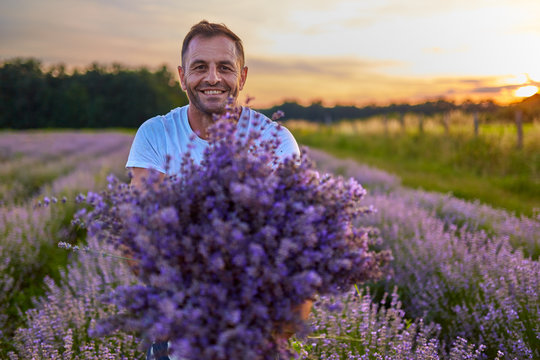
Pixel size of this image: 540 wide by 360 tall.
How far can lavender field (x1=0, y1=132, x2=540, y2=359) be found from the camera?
2594 millimetres

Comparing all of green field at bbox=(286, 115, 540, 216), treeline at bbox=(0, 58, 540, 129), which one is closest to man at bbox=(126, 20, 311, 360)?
green field at bbox=(286, 115, 540, 216)

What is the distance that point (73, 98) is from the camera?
6334 centimetres

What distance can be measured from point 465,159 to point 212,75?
12.0 metres

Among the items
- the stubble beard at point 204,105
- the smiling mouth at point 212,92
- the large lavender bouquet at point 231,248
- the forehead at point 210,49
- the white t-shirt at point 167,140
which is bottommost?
the large lavender bouquet at point 231,248

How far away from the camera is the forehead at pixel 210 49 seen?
2191mm

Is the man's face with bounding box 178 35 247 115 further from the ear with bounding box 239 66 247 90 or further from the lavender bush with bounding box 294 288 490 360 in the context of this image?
the lavender bush with bounding box 294 288 490 360

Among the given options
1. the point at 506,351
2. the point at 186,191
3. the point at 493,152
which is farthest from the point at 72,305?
the point at 493,152

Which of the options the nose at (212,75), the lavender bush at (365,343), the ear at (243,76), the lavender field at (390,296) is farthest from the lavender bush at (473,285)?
the nose at (212,75)

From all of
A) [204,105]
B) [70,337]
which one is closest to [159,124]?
[204,105]

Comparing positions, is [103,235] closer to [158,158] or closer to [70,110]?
[158,158]

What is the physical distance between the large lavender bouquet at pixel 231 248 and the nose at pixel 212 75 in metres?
0.88

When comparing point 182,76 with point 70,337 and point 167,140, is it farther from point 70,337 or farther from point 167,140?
point 70,337

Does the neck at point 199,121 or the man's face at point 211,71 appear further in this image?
the neck at point 199,121

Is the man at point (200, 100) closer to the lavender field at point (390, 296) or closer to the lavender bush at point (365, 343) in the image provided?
the lavender field at point (390, 296)
